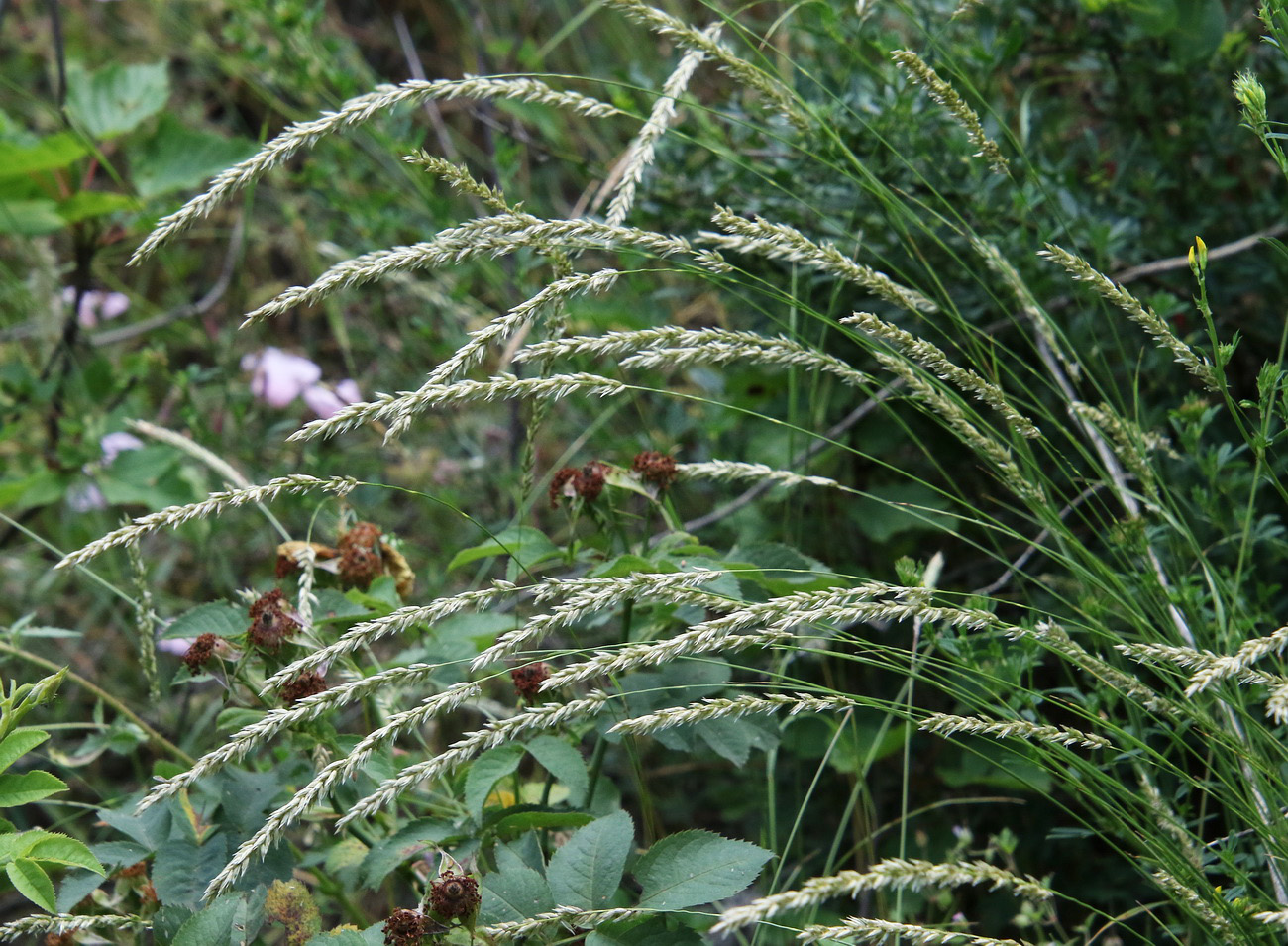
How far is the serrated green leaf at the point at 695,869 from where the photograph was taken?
0.87m

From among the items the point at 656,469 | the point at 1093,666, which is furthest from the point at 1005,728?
the point at 656,469

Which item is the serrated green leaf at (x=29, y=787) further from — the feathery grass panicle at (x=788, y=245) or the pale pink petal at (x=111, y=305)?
the pale pink petal at (x=111, y=305)

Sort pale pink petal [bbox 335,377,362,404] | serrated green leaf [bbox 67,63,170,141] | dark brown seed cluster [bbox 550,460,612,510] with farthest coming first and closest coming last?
pale pink petal [bbox 335,377,362,404]
serrated green leaf [bbox 67,63,170,141]
dark brown seed cluster [bbox 550,460,612,510]

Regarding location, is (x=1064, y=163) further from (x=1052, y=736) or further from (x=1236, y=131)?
(x=1052, y=736)

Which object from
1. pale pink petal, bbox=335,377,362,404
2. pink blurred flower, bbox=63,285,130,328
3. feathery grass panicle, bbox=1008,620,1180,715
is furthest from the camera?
pink blurred flower, bbox=63,285,130,328

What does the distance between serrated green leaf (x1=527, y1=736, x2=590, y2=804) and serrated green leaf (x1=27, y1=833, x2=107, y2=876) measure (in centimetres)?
40

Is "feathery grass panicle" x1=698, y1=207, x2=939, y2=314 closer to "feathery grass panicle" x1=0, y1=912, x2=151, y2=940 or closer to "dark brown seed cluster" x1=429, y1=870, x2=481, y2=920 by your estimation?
"dark brown seed cluster" x1=429, y1=870, x2=481, y2=920

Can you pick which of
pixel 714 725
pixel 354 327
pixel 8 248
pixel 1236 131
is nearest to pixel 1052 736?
pixel 714 725

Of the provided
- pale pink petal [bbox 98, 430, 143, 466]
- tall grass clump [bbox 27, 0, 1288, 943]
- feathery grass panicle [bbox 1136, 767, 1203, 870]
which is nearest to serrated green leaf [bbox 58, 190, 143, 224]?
pale pink petal [bbox 98, 430, 143, 466]

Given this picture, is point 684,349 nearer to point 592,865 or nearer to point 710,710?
point 710,710

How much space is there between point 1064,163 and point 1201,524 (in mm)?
629

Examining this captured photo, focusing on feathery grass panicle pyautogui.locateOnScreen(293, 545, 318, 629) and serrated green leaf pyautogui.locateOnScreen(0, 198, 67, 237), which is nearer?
feathery grass panicle pyautogui.locateOnScreen(293, 545, 318, 629)

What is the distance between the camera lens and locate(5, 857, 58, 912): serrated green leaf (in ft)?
2.88

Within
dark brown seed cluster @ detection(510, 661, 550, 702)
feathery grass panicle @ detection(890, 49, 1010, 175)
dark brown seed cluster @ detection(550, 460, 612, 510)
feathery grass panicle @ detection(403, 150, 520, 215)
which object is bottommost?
dark brown seed cluster @ detection(510, 661, 550, 702)
